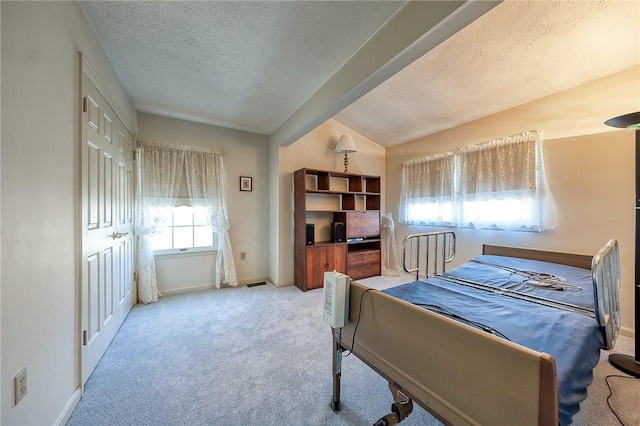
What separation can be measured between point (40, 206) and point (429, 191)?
4.14 metres

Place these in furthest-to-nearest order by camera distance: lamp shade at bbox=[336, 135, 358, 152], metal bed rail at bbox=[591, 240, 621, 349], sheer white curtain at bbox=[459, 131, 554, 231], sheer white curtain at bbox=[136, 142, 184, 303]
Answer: lamp shade at bbox=[336, 135, 358, 152]
sheer white curtain at bbox=[136, 142, 184, 303]
sheer white curtain at bbox=[459, 131, 554, 231]
metal bed rail at bbox=[591, 240, 621, 349]

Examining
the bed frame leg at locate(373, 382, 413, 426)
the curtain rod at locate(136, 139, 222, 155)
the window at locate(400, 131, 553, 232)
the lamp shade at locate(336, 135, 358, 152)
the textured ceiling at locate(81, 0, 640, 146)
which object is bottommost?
the bed frame leg at locate(373, 382, 413, 426)

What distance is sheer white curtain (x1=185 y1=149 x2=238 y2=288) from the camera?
10.6 ft

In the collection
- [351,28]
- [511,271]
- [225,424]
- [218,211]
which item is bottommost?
[225,424]

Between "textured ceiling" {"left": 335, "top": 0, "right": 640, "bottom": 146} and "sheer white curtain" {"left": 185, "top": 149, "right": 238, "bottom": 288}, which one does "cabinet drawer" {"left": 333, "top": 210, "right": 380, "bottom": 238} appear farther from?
"sheer white curtain" {"left": 185, "top": 149, "right": 238, "bottom": 288}

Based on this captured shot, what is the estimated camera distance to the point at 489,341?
752 millimetres

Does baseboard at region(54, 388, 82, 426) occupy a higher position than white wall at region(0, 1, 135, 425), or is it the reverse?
white wall at region(0, 1, 135, 425)

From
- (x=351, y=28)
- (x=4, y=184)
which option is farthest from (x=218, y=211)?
(x=351, y=28)

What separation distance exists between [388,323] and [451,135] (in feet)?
11.2

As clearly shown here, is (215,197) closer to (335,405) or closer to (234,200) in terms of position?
(234,200)

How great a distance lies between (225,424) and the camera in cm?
131

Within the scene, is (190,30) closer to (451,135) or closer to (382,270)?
(451,135)

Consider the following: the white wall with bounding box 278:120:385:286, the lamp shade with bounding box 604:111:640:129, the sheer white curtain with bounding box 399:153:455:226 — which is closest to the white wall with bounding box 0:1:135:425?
the white wall with bounding box 278:120:385:286

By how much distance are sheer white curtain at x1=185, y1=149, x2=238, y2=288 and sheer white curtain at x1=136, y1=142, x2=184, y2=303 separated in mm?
170
